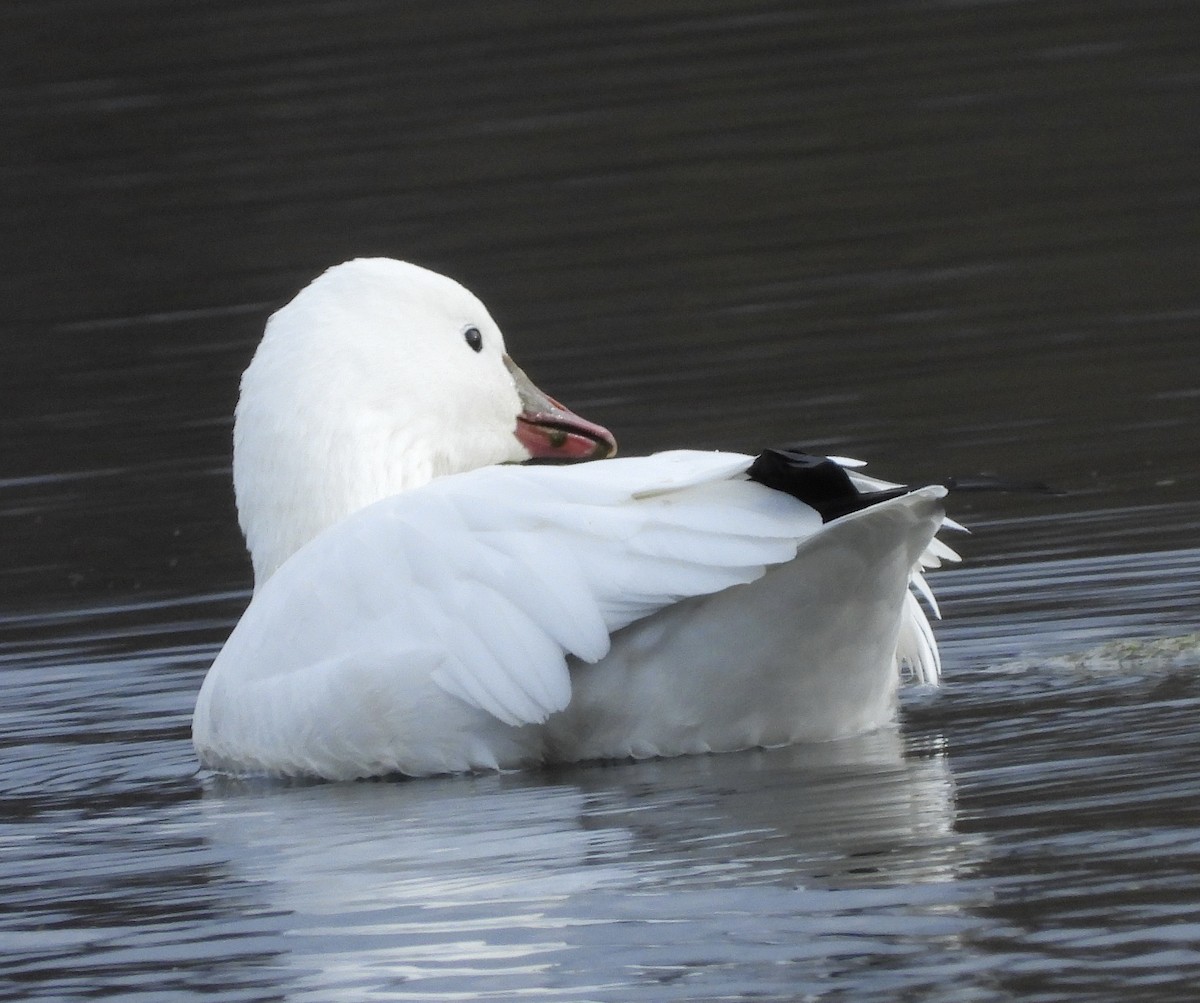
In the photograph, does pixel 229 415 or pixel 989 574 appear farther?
pixel 229 415

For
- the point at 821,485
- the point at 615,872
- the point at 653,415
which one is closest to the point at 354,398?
the point at 821,485

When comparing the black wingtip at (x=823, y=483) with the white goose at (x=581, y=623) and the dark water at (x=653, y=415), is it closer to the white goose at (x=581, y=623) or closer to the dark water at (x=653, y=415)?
the white goose at (x=581, y=623)

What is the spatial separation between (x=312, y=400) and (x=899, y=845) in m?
2.57

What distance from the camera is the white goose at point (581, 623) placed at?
18.0ft

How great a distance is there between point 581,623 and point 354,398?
1.64 meters

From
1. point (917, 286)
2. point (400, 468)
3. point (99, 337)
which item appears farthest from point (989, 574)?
point (99, 337)

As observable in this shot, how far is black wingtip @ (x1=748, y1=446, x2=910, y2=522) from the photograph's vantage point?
5320 millimetres

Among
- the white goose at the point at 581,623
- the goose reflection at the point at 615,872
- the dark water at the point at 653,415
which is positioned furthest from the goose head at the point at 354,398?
the goose reflection at the point at 615,872

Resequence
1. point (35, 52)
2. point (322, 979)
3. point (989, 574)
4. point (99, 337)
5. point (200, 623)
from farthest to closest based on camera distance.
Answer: point (35, 52) < point (99, 337) < point (200, 623) < point (989, 574) < point (322, 979)

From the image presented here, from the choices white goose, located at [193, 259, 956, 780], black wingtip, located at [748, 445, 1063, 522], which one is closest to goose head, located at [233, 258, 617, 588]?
white goose, located at [193, 259, 956, 780]

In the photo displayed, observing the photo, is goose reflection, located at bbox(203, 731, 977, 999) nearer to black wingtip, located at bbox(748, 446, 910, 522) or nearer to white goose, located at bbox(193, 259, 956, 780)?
white goose, located at bbox(193, 259, 956, 780)

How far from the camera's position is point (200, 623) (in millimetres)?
8383

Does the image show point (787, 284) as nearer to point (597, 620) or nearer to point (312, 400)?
point (312, 400)

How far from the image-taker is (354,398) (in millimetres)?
6965
